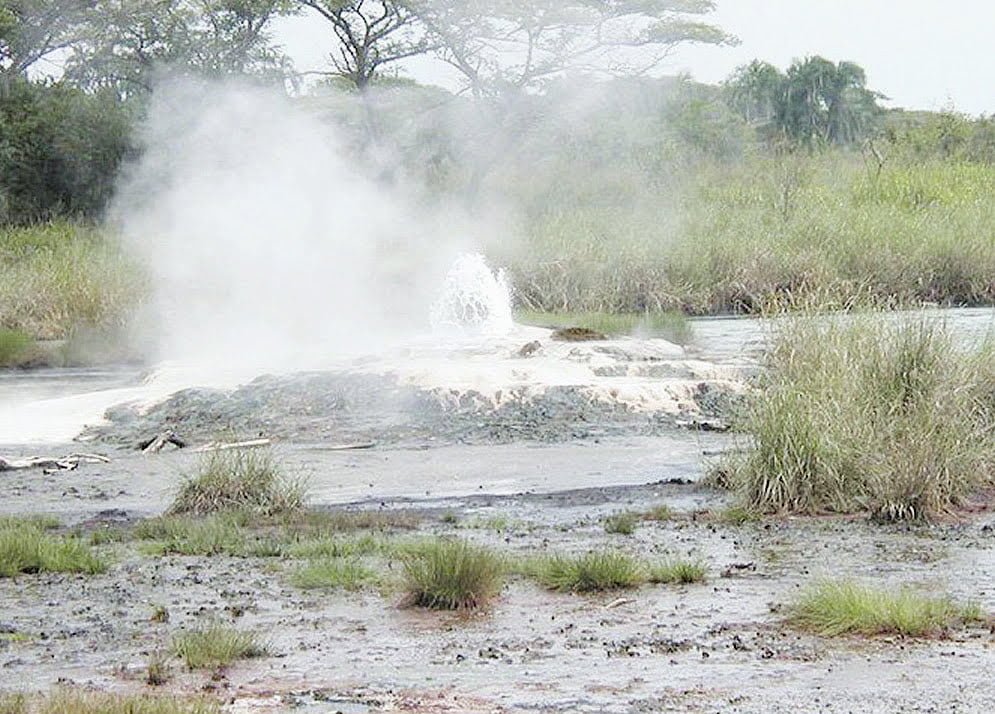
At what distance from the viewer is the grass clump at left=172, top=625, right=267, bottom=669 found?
700 centimetres

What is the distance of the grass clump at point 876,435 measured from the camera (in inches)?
421

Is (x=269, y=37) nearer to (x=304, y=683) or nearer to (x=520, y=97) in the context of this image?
(x=520, y=97)

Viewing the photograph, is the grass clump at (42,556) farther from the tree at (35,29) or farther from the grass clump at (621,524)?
the tree at (35,29)

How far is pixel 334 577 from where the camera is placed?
29.1ft

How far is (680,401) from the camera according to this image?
16094 millimetres

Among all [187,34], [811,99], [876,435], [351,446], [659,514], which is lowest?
[351,446]

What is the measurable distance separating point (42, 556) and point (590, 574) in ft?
10.2

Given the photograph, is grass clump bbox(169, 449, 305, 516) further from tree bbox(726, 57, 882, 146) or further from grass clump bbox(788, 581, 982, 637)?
tree bbox(726, 57, 882, 146)

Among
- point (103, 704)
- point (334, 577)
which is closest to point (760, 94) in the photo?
point (334, 577)

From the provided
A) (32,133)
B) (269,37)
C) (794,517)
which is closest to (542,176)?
(269,37)

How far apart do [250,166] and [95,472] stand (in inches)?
449

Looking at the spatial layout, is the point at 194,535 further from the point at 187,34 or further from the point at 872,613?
the point at 187,34

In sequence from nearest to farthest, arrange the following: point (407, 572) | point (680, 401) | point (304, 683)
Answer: point (304, 683)
point (407, 572)
point (680, 401)

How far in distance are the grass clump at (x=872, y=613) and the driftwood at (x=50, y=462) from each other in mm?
7832
